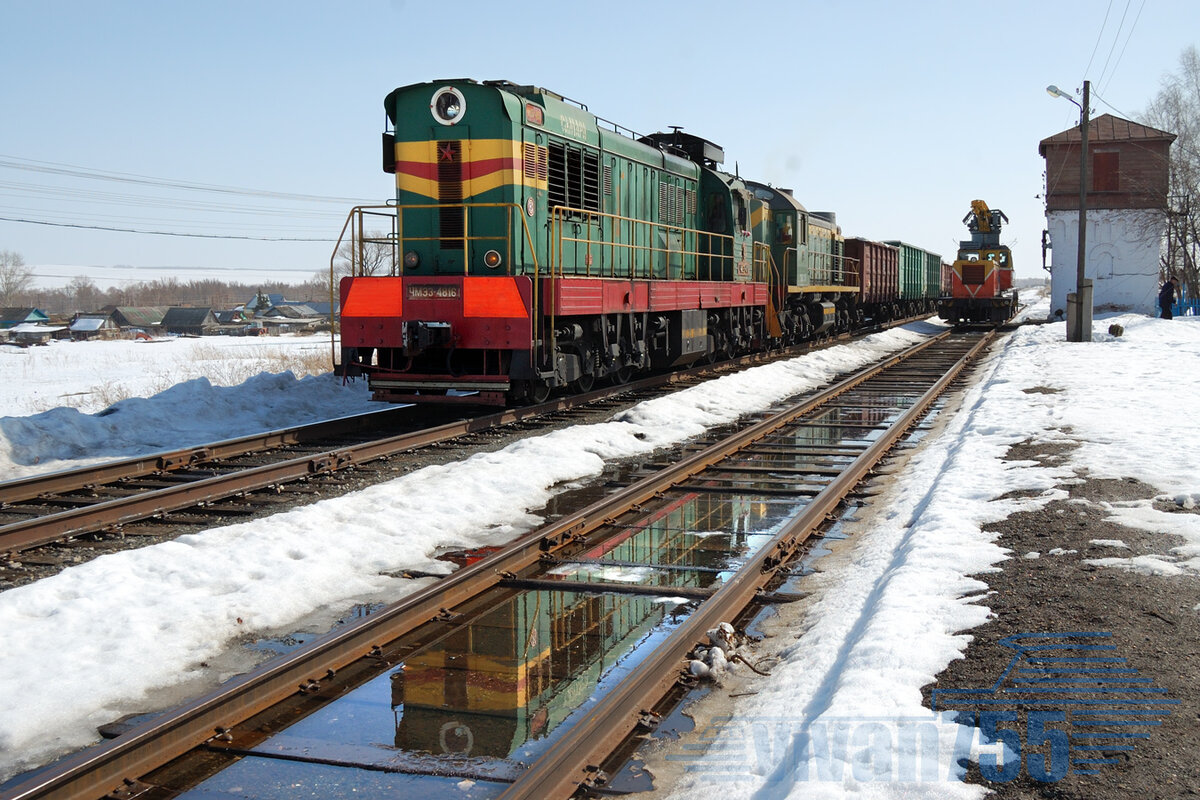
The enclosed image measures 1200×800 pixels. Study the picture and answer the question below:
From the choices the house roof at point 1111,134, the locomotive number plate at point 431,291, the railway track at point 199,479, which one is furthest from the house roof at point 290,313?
the railway track at point 199,479

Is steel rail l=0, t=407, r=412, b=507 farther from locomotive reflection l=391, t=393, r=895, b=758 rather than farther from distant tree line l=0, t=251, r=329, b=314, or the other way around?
distant tree line l=0, t=251, r=329, b=314

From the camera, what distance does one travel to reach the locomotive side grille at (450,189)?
39.7 feet

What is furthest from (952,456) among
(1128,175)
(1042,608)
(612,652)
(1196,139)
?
(1196,139)

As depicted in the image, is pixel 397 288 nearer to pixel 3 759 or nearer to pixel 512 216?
pixel 512 216

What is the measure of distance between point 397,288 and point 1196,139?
48786 mm

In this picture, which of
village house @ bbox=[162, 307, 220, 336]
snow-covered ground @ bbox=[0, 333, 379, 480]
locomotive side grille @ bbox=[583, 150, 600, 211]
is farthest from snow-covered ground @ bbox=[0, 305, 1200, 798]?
village house @ bbox=[162, 307, 220, 336]

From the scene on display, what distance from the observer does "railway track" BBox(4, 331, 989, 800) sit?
3393 mm

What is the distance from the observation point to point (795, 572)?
6.08 metres

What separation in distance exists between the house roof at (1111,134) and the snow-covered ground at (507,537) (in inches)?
1484

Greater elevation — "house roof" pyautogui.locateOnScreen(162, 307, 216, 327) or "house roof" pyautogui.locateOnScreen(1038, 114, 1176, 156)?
"house roof" pyautogui.locateOnScreen(1038, 114, 1176, 156)

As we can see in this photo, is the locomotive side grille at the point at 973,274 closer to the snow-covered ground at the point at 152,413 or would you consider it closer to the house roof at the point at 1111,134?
the house roof at the point at 1111,134

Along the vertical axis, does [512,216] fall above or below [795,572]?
above

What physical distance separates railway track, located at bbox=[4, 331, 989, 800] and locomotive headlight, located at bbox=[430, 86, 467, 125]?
628 cm

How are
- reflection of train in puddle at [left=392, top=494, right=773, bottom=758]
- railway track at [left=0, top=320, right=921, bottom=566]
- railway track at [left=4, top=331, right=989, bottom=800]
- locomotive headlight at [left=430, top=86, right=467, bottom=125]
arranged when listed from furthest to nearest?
locomotive headlight at [left=430, top=86, right=467, bottom=125], railway track at [left=0, top=320, right=921, bottom=566], reflection of train in puddle at [left=392, top=494, right=773, bottom=758], railway track at [left=4, top=331, right=989, bottom=800]
